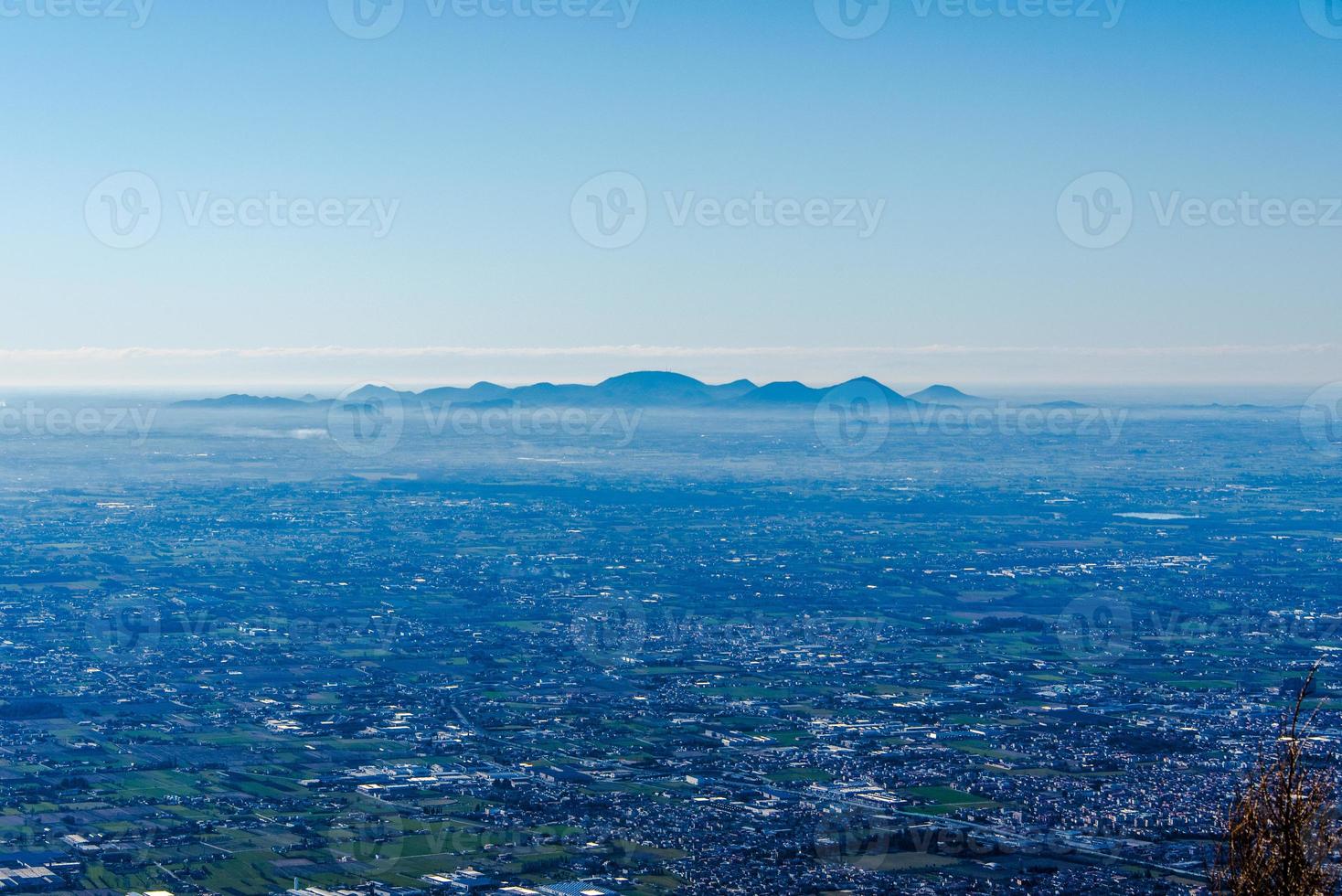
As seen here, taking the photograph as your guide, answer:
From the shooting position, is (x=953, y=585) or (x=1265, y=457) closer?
(x=953, y=585)

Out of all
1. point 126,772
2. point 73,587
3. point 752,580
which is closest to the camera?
point 126,772

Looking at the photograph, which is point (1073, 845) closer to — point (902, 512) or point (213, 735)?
point (213, 735)

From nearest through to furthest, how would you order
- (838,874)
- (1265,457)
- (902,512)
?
1. (838,874)
2. (902,512)
3. (1265,457)

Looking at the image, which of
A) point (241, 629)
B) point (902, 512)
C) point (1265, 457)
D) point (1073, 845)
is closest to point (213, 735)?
point (241, 629)

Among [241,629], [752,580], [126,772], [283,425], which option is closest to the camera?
[126,772]

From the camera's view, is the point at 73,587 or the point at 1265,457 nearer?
the point at 73,587

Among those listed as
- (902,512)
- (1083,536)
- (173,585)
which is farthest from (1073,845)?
(902,512)

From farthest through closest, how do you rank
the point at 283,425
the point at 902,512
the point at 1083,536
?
1. the point at 283,425
2. the point at 902,512
3. the point at 1083,536

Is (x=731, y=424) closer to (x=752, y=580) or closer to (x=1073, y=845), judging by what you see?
(x=752, y=580)

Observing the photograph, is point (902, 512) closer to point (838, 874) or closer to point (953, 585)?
point (953, 585)
